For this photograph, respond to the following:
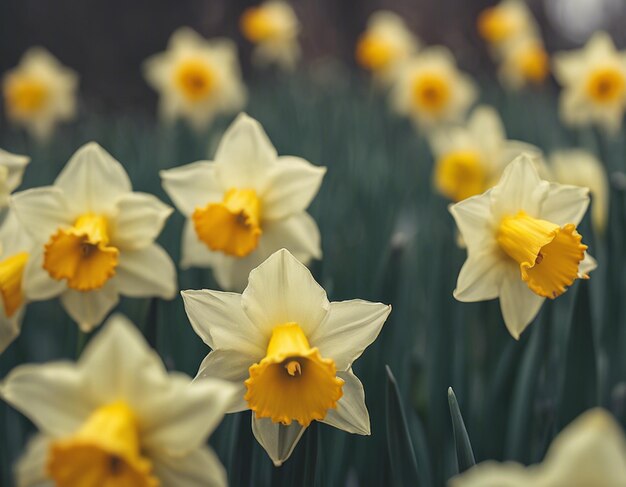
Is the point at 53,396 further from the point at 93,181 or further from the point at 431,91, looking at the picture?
the point at 431,91

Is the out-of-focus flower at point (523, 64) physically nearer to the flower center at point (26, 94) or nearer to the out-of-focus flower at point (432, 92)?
the out-of-focus flower at point (432, 92)

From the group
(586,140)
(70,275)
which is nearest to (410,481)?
(70,275)

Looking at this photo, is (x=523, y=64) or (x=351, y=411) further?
(x=523, y=64)

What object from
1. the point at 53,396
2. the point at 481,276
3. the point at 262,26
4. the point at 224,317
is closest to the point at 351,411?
the point at 224,317

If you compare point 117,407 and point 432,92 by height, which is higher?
point 117,407

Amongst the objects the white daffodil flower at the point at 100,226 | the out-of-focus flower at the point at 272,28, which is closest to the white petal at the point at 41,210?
the white daffodil flower at the point at 100,226

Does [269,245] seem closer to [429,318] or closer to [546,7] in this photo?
A: [429,318]

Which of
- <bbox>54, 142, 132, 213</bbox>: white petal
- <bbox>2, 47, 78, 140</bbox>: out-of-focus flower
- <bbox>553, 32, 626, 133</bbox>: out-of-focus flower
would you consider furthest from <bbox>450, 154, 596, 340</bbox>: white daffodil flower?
<bbox>2, 47, 78, 140</bbox>: out-of-focus flower
